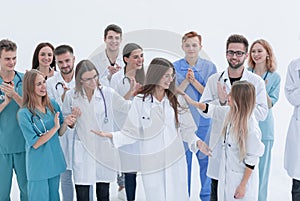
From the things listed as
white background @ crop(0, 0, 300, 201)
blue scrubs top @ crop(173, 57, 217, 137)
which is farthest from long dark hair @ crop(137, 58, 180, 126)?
white background @ crop(0, 0, 300, 201)

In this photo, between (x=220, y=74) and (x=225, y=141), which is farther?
(x=220, y=74)

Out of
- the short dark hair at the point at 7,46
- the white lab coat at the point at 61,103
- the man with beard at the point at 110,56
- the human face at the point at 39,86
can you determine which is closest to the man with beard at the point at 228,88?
the man with beard at the point at 110,56

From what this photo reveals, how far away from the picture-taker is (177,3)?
16.3 ft

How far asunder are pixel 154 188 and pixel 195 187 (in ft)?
3.19

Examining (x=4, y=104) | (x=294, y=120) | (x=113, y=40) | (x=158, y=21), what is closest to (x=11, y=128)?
(x=4, y=104)

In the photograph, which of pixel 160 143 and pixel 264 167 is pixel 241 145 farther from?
pixel 264 167

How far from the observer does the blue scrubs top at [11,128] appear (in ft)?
8.86

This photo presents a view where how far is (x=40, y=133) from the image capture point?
8.33 feet

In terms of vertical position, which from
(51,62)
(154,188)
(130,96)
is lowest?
(154,188)

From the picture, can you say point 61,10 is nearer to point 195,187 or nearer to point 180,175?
point 195,187

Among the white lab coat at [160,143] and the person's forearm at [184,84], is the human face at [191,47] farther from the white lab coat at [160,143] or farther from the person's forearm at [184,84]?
the white lab coat at [160,143]

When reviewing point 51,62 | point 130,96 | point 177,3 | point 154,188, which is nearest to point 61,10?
point 177,3

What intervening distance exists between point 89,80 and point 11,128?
1.78 ft

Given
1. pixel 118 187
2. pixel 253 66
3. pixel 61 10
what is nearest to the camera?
pixel 253 66
